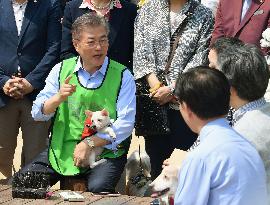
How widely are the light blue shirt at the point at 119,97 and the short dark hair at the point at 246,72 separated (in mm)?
1294

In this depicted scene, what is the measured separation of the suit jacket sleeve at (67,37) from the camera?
5.84 meters

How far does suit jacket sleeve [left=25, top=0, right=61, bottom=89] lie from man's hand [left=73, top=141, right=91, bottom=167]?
985 mm

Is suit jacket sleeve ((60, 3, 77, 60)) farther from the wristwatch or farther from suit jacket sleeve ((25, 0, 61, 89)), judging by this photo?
the wristwatch

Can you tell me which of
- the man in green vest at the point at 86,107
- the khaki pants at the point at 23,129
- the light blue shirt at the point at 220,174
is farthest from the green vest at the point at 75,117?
the light blue shirt at the point at 220,174

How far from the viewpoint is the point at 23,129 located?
6.07m

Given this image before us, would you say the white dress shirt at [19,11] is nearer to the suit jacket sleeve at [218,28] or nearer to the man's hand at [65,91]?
the man's hand at [65,91]

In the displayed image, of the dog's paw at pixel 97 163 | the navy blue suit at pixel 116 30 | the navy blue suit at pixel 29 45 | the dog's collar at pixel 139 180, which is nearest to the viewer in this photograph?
the dog's paw at pixel 97 163

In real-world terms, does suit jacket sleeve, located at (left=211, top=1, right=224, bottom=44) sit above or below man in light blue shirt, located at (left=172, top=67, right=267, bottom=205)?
above

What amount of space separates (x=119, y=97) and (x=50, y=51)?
100cm

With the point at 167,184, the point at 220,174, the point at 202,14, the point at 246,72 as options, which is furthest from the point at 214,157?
the point at 202,14

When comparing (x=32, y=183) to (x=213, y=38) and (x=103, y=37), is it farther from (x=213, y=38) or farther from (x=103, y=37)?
(x=213, y=38)

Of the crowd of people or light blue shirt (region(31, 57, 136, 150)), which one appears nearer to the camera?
the crowd of people

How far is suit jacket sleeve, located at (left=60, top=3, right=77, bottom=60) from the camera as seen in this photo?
584cm

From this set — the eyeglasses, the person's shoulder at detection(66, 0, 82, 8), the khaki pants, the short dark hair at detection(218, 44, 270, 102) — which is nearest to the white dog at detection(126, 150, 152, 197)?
the khaki pants
